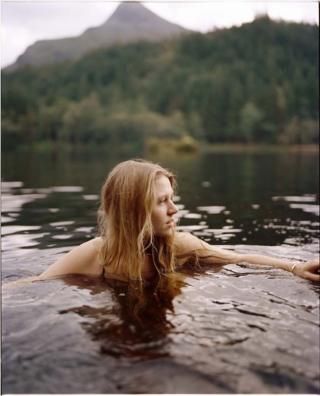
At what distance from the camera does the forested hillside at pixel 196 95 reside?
101 metres

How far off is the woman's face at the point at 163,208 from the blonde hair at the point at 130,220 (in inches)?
2.4

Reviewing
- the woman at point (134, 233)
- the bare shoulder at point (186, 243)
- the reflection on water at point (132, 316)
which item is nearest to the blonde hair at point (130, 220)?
the woman at point (134, 233)

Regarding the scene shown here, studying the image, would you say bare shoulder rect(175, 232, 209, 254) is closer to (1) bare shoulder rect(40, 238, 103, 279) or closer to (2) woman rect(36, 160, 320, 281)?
(2) woman rect(36, 160, 320, 281)

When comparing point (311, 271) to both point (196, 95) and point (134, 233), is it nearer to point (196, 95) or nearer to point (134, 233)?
point (134, 233)

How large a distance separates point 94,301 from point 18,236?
4045mm

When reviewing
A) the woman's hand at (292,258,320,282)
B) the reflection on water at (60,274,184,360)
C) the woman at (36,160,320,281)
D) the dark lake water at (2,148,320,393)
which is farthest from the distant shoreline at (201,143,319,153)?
the reflection on water at (60,274,184,360)

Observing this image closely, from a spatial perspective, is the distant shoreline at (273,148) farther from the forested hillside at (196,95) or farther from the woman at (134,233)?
the woman at (134,233)

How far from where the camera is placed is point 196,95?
145 m

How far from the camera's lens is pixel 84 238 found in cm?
743

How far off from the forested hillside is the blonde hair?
194 ft

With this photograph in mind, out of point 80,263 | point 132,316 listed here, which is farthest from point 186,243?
point 132,316

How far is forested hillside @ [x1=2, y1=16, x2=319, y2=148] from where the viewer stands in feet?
331

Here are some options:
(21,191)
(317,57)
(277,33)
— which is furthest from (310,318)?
(277,33)

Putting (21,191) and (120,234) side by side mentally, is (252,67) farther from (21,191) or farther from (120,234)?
(120,234)
